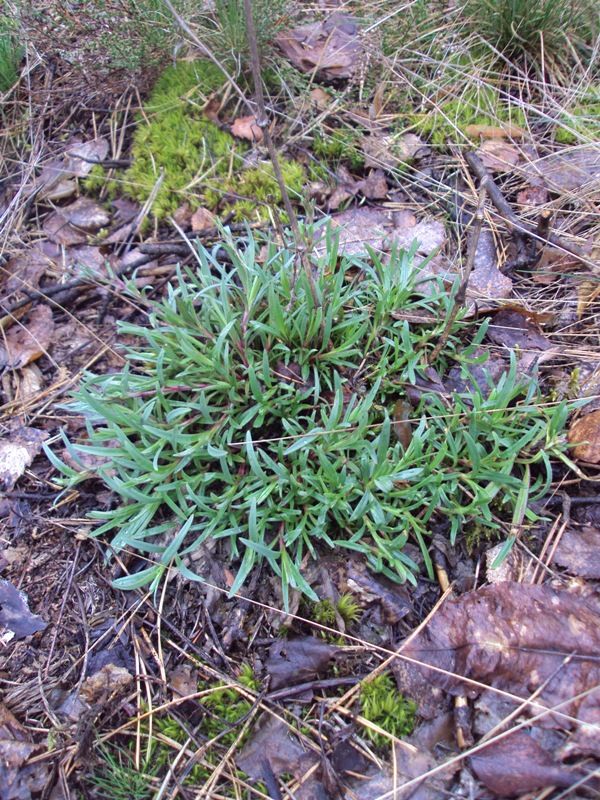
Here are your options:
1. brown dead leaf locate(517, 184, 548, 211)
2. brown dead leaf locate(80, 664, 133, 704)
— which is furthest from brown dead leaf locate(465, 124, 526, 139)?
brown dead leaf locate(80, 664, 133, 704)

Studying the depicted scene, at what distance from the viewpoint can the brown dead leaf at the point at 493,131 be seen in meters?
3.02

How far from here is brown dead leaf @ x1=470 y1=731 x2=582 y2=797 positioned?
1.52 metres

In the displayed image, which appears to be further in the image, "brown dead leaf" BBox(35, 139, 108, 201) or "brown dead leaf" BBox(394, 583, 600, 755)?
"brown dead leaf" BBox(35, 139, 108, 201)

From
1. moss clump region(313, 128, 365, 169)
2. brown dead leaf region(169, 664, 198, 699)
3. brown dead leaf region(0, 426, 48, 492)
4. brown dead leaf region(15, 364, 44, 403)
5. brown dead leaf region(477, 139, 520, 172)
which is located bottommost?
brown dead leaf region(169, 664, 198, 699)

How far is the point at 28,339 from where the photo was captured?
2.94 metres

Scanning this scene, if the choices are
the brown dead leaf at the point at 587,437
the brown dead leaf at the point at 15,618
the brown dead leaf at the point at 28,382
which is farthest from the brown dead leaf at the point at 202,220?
the brown dead leaf at the point at 587,437

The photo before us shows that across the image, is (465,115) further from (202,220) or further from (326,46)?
(202,220)

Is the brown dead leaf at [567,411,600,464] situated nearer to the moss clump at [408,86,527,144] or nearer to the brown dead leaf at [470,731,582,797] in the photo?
the brown dead leaf at [470,731,582,797]

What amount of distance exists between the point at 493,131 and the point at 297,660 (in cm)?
288

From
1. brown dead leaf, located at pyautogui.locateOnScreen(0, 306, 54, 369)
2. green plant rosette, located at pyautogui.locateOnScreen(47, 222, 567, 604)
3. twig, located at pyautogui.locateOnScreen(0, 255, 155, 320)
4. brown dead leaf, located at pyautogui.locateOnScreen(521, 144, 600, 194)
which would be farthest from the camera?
twig, located at pyautogui.locateOnScreen(0, 255, 155, 320)

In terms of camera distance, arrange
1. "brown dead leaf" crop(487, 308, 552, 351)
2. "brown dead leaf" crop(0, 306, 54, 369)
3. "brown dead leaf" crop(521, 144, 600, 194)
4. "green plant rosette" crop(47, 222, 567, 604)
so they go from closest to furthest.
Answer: "green plant rosette" crop(47, 222, 567, 604)
"brown dead leaf" crop(487, 308, 552, 351)
"brown dead leaf" crop(521, 144, 600, 194)
"brown dead leaf" crop(0, 306, 54, 369)

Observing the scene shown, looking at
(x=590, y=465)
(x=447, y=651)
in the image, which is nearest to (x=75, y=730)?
(x=447, y=651)

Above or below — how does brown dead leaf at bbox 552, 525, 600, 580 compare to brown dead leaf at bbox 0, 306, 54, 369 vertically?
below

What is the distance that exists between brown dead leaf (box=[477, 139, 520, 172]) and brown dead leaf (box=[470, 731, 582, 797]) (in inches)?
103
